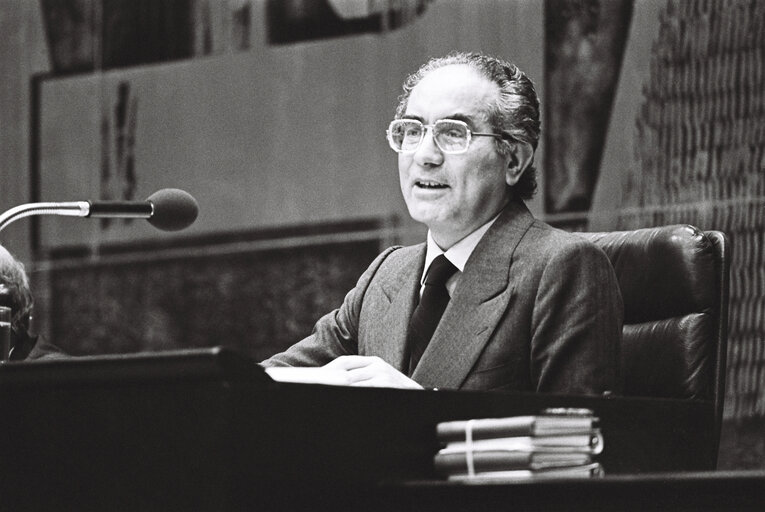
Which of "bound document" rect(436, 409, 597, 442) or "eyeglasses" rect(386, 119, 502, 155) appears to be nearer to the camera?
"bound document" rect(436, 409, 597, 442)

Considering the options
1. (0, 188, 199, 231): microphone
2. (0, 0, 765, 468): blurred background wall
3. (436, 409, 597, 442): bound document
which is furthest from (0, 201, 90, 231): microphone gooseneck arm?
(0, 0, 765, 468): blurred background wall

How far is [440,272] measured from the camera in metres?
2.36

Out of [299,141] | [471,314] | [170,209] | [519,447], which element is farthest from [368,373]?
[299,141]

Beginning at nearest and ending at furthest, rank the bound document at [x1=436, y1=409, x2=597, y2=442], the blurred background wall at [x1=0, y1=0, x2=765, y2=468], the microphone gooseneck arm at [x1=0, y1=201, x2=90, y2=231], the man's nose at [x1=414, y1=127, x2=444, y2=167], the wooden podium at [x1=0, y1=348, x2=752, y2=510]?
the wooden podium at [x1=0, y1=348, x2=752, y2=510], the bound document at [x1=436, y1=409, x2=597, y2=442], the microphone gooseneck arm at [x1=0, y1=201, x2=90, y2=231], the man's nose at [x1=414, y1=127, x2=444, y2=167], the blurred background wall at [x1=0, y1=0, x2=765, y2=468]

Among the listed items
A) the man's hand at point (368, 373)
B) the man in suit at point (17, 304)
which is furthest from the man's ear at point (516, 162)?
the man in suit at point (17, 304)

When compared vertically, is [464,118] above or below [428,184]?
above

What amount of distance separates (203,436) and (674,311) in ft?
4.33

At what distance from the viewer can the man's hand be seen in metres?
1.73

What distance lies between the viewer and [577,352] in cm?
208

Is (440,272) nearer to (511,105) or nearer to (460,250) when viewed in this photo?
(460,250)

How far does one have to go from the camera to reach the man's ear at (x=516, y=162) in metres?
2.47

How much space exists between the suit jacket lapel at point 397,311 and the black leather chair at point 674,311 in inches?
16.5

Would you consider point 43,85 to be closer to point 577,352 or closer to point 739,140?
point 739,140

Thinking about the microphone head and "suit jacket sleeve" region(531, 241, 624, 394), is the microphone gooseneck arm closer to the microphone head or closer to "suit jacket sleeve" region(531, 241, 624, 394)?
the microphone head
